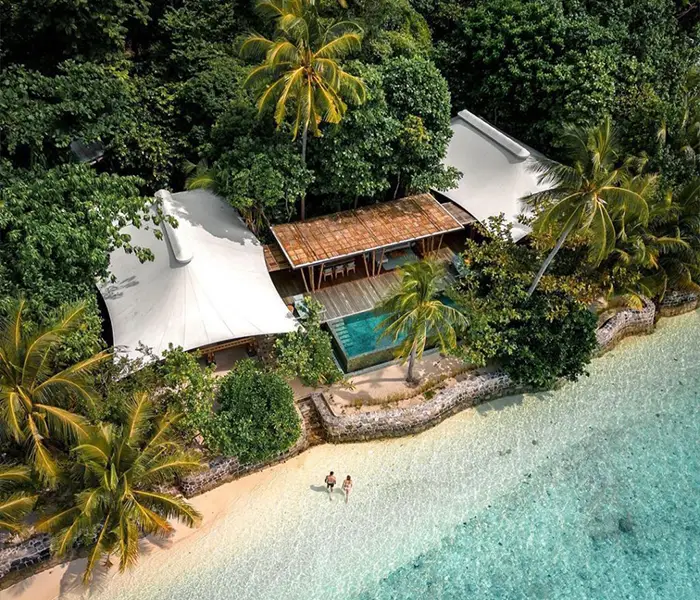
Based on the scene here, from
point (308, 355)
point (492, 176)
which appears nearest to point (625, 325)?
point (492, 176)

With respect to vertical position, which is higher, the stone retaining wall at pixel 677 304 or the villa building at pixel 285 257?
the villa building at pixel 285 257

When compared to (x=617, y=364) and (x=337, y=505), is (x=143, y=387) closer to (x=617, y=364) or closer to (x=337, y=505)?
(x=337, y=505)

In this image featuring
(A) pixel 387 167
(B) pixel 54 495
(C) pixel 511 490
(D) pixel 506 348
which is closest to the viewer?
(B) pixel 54 495

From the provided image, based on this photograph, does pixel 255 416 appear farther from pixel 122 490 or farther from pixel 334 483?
pixel 122 490

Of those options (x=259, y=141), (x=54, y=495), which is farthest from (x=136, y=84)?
(x=54, y=495)

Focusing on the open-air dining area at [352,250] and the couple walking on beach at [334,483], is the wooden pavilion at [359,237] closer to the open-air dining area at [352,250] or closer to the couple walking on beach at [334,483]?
the open-air dining area at [352,250]

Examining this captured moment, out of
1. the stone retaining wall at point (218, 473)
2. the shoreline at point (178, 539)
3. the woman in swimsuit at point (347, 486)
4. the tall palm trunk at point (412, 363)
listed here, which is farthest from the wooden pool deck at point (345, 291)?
the woman in swimsuit at point (347, 486)
